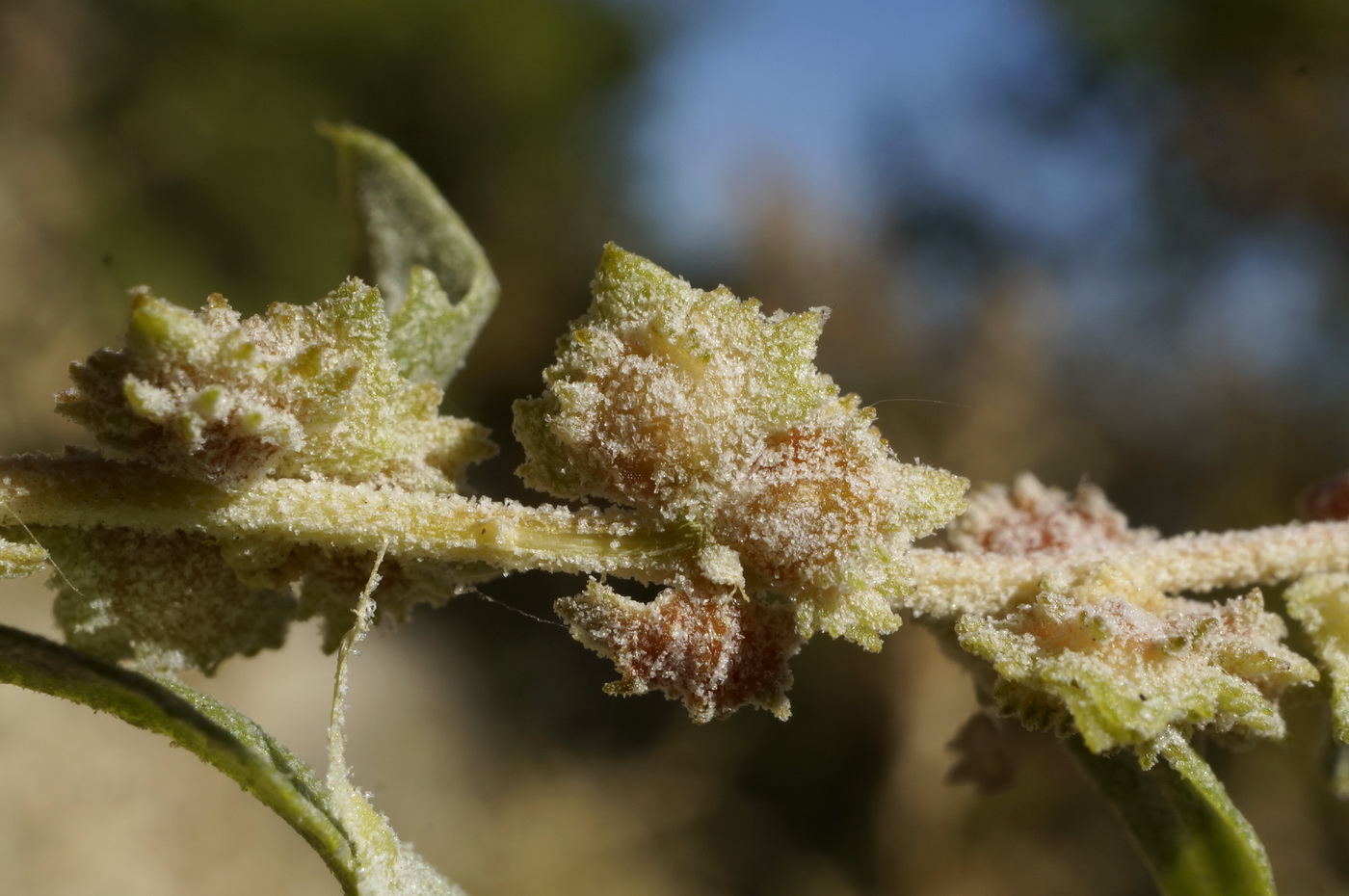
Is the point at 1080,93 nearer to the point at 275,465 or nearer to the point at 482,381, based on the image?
the point at 482,381

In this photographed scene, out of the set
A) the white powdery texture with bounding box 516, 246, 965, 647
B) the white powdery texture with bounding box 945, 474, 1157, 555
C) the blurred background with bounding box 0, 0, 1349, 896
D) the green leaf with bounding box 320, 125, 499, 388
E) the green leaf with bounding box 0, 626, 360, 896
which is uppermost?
the blurred background with bounding box 0, 0, 1349, 896

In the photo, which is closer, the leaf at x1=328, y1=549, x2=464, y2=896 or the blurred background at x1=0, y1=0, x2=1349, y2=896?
the leaf at x1=328, y1=549, x2=464, y2=896

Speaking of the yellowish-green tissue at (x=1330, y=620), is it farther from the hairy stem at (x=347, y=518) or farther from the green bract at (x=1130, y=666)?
the hairy stem at (x=347, y=518)

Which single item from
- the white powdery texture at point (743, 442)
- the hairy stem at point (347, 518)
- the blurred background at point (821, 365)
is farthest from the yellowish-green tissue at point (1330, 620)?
the blurred background at point (821, 365)

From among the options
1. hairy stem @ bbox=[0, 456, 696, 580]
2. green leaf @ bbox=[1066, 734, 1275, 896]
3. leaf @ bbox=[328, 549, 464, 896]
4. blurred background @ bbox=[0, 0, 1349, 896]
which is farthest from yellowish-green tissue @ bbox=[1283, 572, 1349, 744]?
blurred background @ bbox=[0, 0, 1349, 896]

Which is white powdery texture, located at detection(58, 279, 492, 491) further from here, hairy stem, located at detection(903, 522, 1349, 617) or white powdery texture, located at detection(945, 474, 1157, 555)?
white powdery texture, located at detection(945, 474, 1157, 555)

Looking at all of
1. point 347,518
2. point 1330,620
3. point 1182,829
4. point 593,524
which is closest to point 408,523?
point 347,518

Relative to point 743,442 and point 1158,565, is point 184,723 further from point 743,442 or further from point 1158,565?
point 1158,565
